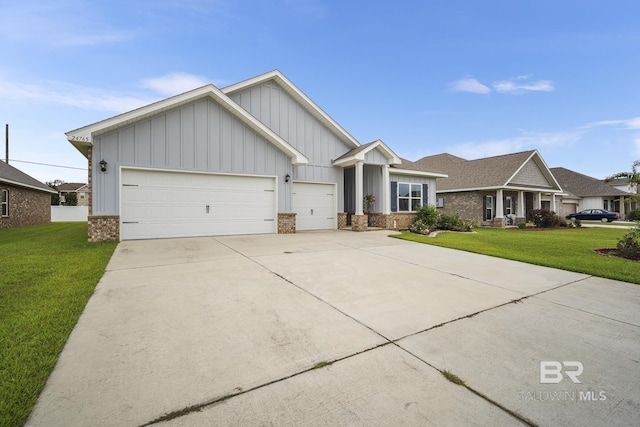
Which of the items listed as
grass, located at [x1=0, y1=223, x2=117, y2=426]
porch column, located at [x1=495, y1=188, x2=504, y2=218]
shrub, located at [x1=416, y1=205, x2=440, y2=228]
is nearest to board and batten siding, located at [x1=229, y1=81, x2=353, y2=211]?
shrub, located at [x1=416, y1=205, x2=440, y2=228]

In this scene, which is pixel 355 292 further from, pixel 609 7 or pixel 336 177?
pixel 609 7

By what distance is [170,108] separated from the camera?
9734mm

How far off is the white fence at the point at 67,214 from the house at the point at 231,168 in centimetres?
1982

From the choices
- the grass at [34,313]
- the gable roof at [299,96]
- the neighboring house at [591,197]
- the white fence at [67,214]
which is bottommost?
the grass at [34,313]

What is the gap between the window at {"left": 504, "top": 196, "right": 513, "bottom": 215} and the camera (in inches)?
824

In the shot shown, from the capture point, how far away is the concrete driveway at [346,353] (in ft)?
5.72

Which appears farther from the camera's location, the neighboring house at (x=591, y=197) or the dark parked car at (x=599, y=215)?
the neighboring house at (x=591, y=197)

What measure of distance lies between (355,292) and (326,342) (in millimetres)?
1605

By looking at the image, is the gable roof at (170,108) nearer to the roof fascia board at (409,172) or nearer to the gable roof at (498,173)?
the roof fascia board at (409,172)

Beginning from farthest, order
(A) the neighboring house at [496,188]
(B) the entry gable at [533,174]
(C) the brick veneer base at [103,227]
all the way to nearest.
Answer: (B) the entry gable at [533,174]
(A) the neighboring house at [496,188]
(C) the brick veneer base at [103,227]

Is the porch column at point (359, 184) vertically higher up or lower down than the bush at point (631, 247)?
higher up

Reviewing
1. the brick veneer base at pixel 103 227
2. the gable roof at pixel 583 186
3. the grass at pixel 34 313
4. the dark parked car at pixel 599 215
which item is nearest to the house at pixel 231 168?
the brick veneer base at pixel 103 227

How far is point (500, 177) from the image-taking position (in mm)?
19219

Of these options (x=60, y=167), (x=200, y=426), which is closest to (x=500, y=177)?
(x=200, y=426)
